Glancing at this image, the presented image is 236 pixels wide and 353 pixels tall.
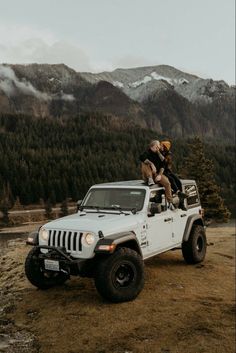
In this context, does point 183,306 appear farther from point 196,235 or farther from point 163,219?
point 196,235

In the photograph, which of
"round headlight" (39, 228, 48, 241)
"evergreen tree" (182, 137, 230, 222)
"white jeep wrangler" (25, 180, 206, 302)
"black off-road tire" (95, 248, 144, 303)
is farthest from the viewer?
"evergreen tree" (182, 137, 230, 222)

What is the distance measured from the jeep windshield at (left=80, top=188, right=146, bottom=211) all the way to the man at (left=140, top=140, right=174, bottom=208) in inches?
33.0

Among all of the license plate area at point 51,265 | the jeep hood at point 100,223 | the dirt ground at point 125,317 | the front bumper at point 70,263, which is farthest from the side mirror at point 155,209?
the license plate area at point 51,265

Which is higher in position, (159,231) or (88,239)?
(88,239)

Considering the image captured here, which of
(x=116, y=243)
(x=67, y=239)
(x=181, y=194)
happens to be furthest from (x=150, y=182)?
(x=67, y=239)

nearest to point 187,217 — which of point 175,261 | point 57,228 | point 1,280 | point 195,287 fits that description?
point 175,261

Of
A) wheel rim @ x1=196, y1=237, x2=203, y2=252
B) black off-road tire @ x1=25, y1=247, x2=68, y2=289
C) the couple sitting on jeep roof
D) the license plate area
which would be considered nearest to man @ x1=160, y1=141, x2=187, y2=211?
the couple sitting on jeep roof

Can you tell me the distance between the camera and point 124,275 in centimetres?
966

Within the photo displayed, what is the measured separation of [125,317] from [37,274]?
2.80 metres

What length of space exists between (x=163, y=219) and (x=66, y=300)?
382 cm

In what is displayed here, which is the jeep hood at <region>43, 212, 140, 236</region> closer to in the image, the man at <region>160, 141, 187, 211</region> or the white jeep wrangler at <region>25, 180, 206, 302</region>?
the white jeep wrangler at <region>25, 180, 206, 302</region>

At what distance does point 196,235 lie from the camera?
13.6 meters

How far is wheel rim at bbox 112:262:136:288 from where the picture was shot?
947cm

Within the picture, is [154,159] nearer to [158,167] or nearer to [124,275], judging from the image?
[158,167]
